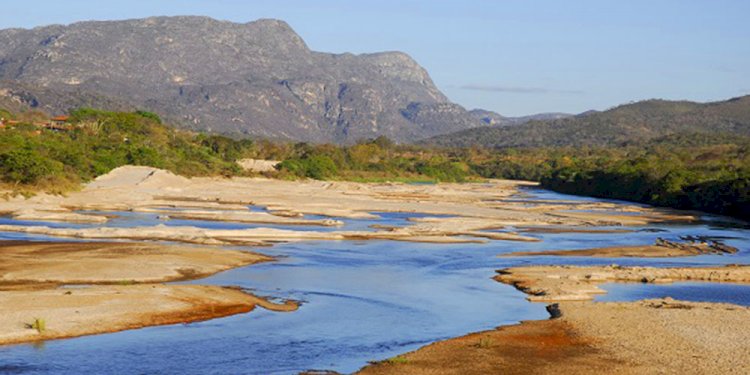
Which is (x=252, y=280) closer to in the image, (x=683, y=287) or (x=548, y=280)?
(x=548, y=280)

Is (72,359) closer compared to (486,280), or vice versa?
(72,359)

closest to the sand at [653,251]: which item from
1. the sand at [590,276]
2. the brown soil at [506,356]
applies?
the sand at [590,276]

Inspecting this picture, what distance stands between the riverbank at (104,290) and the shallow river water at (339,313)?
0.84 m

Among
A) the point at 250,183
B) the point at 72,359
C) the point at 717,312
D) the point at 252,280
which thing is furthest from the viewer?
the point at 250,183

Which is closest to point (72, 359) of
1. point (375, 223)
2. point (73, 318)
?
point (73, 318)

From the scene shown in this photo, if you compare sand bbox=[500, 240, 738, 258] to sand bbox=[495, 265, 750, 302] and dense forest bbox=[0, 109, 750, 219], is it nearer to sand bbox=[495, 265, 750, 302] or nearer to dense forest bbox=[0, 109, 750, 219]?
sand bbox=[495, 265, 750, 302]

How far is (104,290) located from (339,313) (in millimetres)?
8060

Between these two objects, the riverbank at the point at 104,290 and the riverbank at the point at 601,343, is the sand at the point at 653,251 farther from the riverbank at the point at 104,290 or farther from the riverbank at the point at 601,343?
the riverbank at the point at 104,290

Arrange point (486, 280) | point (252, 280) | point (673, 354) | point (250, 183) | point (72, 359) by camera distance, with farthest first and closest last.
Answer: point (250, 183) → point (486, 280) → point (252, 280) → point (673, 354) → point (72, 359)

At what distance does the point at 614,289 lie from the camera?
4159 centimetres

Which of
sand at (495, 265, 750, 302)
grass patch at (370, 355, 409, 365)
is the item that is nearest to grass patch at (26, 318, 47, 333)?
grass patch at (370, 355, 409, 365)

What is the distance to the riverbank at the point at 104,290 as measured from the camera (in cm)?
2917

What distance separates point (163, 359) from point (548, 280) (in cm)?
2075

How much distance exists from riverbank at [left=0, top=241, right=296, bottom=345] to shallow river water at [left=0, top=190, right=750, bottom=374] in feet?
2.74
